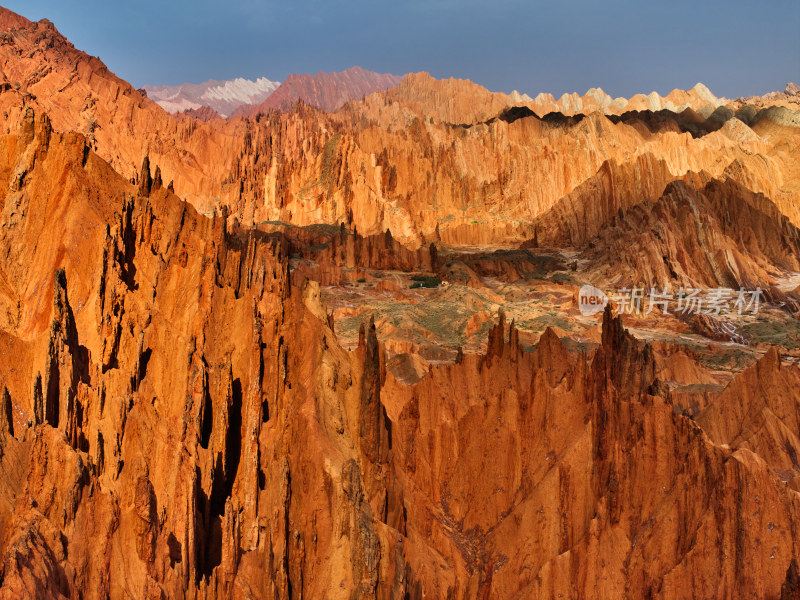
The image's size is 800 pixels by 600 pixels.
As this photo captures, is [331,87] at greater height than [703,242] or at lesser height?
greater

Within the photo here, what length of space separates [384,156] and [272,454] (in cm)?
6751

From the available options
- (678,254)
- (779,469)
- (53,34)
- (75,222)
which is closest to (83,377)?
(75,222)

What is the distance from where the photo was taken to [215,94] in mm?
93375

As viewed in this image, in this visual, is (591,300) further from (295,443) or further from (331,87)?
(331,87)

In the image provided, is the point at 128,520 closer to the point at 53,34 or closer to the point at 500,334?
the point at 500,334

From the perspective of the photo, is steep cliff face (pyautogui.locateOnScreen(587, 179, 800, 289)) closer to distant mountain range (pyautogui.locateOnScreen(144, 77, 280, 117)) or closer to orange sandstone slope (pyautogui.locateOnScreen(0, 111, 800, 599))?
orange sandstone slope (pyautogui.locateOnScreen(0, 111, 800, 599))

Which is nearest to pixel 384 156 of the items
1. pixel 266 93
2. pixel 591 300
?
pixel 266 93

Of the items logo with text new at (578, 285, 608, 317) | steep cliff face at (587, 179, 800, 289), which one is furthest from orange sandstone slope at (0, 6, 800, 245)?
logo with text new at (578, 285, 608, 317)

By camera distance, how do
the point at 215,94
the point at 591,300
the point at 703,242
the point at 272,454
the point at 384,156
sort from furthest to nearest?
the point at 215,94 < the point at 384,156 < the point at 703,242 < the point at 591,300 < the point at 272,454

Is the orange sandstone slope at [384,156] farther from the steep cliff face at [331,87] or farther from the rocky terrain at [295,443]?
the rocky terrain at [295,443]

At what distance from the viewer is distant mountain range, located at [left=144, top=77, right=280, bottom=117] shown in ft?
297

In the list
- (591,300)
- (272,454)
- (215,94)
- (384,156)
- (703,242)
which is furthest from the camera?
(215,94)

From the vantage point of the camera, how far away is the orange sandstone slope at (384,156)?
6356cm

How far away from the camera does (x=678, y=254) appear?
4778cm
